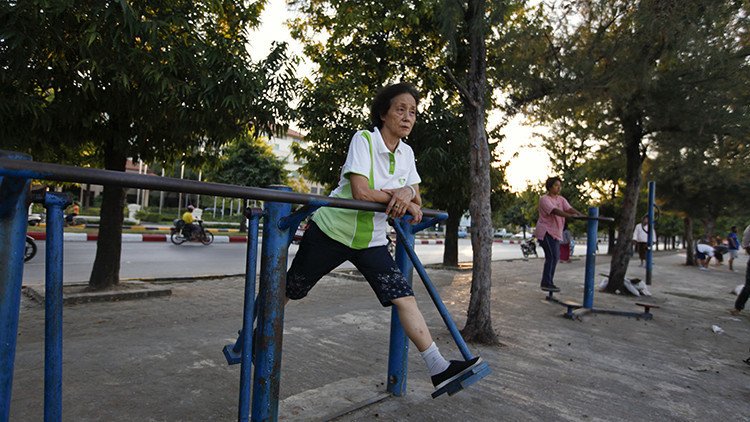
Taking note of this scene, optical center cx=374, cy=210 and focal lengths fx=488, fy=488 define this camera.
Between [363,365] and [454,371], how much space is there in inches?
54.4

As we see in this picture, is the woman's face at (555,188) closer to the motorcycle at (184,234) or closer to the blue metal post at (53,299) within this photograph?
the blue metal post at (53,299)

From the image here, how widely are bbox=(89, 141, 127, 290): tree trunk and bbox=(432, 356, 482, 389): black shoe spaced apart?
15.8ft

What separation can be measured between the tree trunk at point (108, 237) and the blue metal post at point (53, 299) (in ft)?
15.6

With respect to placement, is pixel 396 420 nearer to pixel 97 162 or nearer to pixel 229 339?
pixel 229 339

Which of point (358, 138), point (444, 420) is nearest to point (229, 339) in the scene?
point (444, 420)

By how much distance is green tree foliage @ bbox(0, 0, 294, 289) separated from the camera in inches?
145

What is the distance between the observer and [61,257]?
138 centimetres

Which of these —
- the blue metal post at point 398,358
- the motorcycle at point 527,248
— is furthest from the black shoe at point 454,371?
the motorcycle at point 527,248

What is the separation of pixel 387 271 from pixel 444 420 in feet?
2.80

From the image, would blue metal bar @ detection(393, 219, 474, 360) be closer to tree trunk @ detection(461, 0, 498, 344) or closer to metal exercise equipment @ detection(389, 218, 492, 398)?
metal exercise equipment @ detection(389, 218, 492, 398)

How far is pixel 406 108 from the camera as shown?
8.29ft

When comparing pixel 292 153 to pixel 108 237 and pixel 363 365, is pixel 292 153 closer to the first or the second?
pixel 108 237

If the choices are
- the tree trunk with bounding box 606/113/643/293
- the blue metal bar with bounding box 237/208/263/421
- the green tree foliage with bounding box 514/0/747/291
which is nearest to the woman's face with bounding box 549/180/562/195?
the green tree foliage with bounding box 514/0/747/291

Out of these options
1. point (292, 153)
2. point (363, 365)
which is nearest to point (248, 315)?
point (363, 365)
